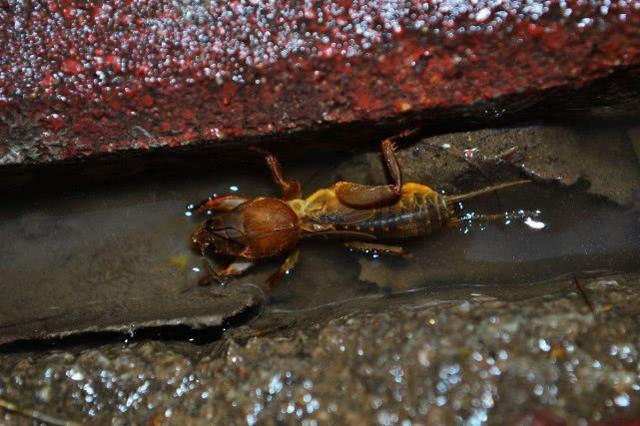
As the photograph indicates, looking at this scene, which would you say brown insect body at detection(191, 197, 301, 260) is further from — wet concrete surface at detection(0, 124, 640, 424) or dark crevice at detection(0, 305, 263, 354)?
dark crevice at detection(0, 305, 263, 354)

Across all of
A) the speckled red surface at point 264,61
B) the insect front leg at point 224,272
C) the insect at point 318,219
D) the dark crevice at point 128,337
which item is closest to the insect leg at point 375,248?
the insect at point 318,219

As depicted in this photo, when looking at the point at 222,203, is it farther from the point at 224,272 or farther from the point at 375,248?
the point at 375,248

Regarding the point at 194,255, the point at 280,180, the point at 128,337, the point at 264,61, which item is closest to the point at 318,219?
the point at 280,180

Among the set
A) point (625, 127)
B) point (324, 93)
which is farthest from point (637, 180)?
point (324, 93)

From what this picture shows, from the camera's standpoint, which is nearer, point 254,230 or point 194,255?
point 254,230

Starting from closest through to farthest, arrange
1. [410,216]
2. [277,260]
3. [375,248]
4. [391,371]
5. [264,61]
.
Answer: [391,371] < [264,61] < [410,216] < [375,248] < [277,260]

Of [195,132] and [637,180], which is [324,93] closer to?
[195,132]

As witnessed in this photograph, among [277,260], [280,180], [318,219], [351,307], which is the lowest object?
[351,307]
